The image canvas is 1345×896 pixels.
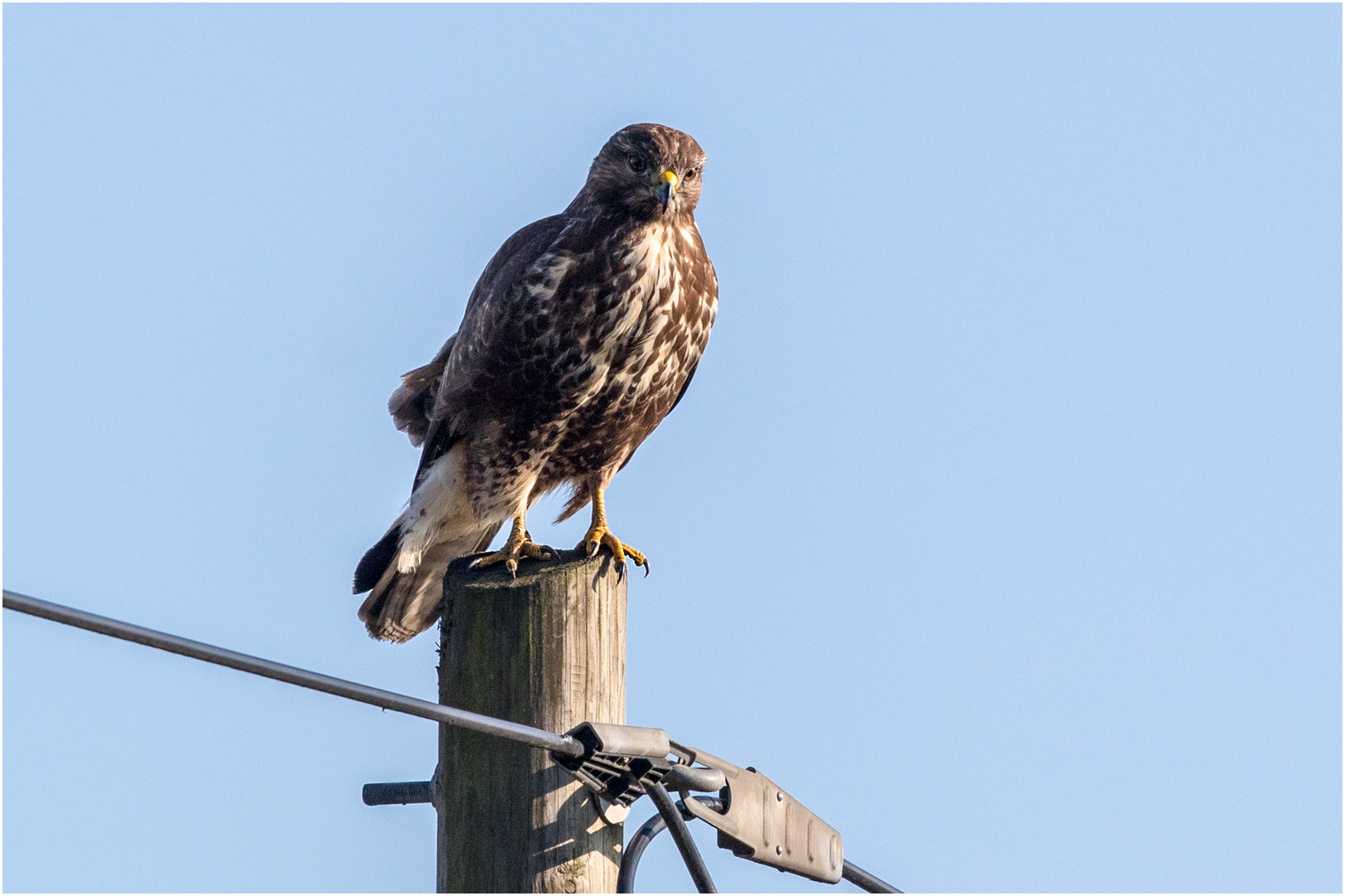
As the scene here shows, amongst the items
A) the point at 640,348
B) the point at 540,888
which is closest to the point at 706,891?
the point at 540,888

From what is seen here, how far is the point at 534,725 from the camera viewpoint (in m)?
3.44

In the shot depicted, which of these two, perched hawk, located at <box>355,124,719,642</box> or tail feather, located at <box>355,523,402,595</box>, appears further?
tail feather, located at <box>355,523,402,595</box>

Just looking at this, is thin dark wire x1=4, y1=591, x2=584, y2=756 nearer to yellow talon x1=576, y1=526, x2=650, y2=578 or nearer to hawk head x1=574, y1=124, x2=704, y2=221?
yellow talon x1=576, y1=526, x2=650, y2=578

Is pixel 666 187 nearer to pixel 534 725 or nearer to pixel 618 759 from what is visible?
pixel 534 725

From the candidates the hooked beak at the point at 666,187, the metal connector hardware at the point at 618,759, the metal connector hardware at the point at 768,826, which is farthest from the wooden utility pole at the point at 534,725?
the hooked beak at the point at 666,187

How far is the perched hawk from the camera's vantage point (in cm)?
509

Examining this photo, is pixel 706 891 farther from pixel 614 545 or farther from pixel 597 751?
pixel 614 545

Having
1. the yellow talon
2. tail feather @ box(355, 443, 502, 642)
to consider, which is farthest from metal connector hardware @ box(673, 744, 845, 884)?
tail feather @ box(355, 443, 502, 642)

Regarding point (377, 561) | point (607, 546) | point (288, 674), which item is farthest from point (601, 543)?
point (288, 674)

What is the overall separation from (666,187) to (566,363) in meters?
0.58

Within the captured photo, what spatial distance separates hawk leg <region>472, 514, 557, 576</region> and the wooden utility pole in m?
0.30

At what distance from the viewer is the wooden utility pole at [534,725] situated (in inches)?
135

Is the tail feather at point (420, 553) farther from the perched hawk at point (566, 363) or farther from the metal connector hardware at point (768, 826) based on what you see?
the metal connector hardware at point (768, 826)

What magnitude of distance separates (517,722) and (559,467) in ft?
6.92
